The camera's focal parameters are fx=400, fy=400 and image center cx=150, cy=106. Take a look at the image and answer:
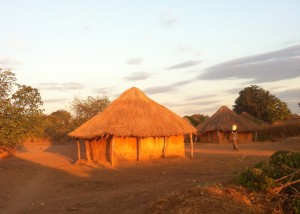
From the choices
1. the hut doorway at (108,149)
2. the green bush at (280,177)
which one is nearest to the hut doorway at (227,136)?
the hut doorway at (108,149)

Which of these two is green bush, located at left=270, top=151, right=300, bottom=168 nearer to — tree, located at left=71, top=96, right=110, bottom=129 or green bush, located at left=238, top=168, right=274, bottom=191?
green bush, located at left=238, top=168, right=274, bottom=191

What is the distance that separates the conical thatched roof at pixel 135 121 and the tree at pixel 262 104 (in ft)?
91.9

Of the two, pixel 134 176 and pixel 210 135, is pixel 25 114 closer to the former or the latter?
pixel 134 176

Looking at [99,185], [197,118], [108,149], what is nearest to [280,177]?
[99,185]

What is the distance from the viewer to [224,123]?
119 ft

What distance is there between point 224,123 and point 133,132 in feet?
62.5

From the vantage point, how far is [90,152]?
21500mm

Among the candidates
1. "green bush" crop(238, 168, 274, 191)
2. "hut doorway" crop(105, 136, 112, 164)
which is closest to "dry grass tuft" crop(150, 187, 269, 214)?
"green bush" crop(238, 168, 274, 191)

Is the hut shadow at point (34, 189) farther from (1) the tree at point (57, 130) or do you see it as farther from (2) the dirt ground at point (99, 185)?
(1) the tree at point (57, 130)

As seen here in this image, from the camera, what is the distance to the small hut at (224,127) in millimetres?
36250

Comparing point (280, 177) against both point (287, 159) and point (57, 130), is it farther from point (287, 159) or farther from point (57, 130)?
point (57, 130)

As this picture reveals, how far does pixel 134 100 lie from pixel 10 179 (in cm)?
797

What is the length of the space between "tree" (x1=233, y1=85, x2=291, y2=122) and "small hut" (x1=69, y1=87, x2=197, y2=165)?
1105 inches

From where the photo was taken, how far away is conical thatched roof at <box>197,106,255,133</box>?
36.1m
